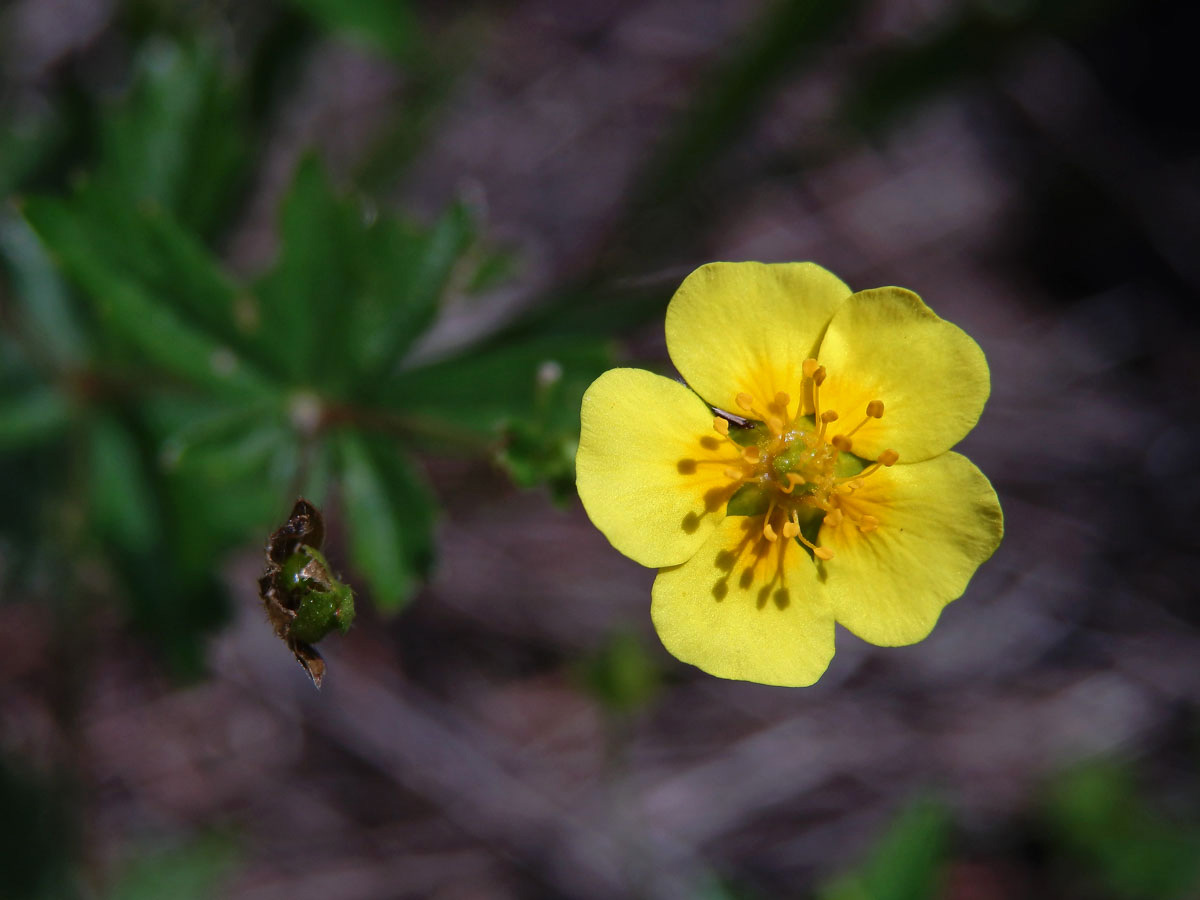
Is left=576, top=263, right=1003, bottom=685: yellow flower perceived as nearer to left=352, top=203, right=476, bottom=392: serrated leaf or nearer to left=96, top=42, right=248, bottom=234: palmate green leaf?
left=352, top=203, right=476, bottom=392: serrated leaf

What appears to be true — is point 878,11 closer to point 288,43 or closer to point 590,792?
point 288,43

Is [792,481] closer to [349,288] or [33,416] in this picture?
[349,288]

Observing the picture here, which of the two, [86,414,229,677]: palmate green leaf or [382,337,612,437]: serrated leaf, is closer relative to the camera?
[382,337,612,437]: serrated leaf

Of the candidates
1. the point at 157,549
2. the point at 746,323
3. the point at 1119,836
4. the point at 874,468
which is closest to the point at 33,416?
the point at 157,549

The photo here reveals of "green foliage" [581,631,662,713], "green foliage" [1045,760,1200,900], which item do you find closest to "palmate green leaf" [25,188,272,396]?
"green foliage" [581,631,662,713]

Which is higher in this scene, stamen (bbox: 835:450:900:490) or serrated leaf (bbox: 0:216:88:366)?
serrated leaf (bbox: 0:216:88:366)

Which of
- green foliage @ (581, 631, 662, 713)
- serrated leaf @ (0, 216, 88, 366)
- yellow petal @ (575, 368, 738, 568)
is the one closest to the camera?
yellow petal @ (575, 368, 738, 568)

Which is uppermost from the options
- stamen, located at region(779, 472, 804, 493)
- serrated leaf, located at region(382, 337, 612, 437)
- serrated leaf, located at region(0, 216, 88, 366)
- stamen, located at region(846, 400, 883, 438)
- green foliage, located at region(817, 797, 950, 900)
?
serrated leaf, located at region(0, 216, 88, 366)

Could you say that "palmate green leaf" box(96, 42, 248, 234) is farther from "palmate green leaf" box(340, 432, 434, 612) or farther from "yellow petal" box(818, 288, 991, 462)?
"yellow petal" box(818, 288, 991, 462)

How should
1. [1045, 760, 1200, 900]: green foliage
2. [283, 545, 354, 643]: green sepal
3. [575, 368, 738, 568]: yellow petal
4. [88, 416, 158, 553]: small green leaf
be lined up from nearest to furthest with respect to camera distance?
1. [283, 545, 354, 643]: green sepal
2. [575, 368, 738, 568]: yellow petal
3. [88, 416, 158, 553]: small green leaf
4. [1045, 760, 1200, 900]: green foliage
